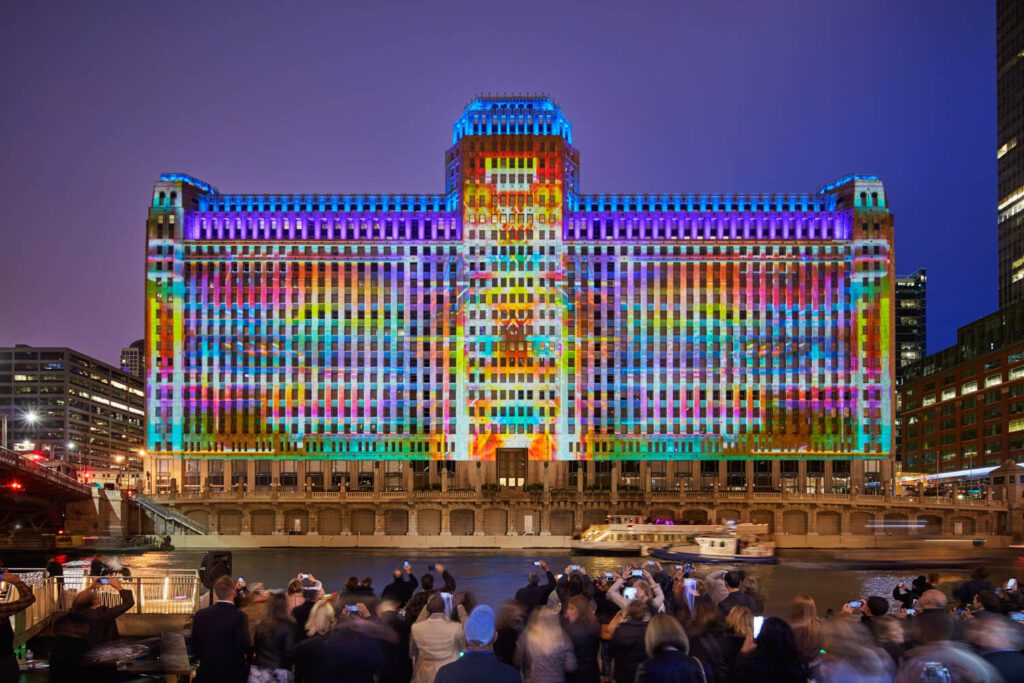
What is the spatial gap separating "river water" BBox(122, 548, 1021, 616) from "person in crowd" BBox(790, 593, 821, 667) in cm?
4437

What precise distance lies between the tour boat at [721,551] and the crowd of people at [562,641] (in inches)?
3125

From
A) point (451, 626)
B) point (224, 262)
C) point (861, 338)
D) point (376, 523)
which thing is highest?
point (224, 262)

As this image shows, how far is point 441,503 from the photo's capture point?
13812 cm

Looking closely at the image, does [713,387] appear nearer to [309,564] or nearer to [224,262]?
[224,262]

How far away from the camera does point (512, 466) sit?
15588 cm

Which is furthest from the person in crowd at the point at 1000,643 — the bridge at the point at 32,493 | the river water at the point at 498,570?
the bridge at the point at 32,493

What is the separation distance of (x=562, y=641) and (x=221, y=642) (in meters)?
4.58

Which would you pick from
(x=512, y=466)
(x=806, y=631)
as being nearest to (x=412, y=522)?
(x=512, y=466)

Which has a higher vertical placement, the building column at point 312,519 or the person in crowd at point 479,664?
the person in crowd at point 479,664

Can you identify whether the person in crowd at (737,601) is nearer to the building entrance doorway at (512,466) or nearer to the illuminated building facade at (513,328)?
the building entrance doorway at (512,466)

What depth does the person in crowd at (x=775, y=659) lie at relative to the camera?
13.4 m

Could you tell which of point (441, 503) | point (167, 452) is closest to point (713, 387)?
point (441, 503)

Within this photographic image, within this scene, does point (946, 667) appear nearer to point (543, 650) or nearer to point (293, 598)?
point (543, 650)

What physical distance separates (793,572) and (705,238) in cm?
7340
